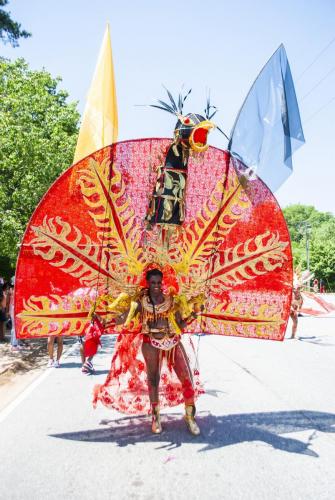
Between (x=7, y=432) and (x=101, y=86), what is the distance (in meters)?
4.12

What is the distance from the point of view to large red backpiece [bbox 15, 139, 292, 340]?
5004mm

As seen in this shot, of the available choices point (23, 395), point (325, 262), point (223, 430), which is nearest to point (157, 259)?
point (223, 430)

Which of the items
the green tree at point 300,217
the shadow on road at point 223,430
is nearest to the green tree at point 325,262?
the green tree at point 300,217

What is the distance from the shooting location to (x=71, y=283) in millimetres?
5145

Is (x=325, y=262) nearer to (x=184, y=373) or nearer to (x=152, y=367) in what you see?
(x=184, y=373)

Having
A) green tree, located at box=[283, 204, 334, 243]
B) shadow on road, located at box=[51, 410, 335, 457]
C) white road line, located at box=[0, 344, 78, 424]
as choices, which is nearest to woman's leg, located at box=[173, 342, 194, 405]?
shadow on road, located at box=[51, 410, 335, 457]

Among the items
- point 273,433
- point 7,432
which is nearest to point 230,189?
point 273,433

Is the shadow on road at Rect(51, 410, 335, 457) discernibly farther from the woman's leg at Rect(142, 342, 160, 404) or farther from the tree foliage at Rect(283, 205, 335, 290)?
the tree foliage at Rect(283, 205, 335, 290)

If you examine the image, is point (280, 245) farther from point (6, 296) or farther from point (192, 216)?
point (6, 296)

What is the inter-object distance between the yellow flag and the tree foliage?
81.2ft

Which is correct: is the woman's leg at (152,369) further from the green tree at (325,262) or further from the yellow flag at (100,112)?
the green tree at (325,262)

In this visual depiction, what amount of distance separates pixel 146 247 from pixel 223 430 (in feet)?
6.88

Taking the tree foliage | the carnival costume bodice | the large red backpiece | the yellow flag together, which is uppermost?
the tree foliage

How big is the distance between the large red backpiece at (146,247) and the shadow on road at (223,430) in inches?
37.8
